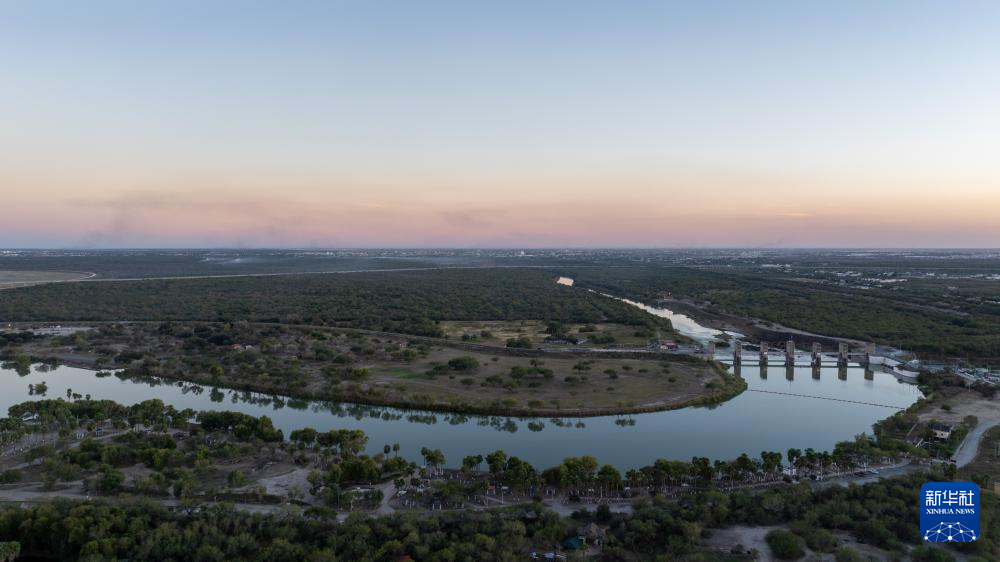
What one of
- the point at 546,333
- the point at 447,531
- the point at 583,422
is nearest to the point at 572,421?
the point at 583,422

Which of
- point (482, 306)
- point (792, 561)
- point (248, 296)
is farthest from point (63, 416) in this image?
point (248, 296)

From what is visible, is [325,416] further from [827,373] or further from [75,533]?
[827,373]

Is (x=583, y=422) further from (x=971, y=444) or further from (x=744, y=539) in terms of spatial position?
(x=971, y=444)

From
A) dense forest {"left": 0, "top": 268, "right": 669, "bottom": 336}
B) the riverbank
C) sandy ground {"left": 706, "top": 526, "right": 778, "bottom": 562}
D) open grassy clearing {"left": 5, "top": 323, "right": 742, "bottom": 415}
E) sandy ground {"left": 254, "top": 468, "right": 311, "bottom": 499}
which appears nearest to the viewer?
sandy ground {"left": 706, "top": 526, "right": 778, "bottom": 562}

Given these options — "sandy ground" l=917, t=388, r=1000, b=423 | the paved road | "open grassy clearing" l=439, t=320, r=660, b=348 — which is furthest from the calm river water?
"open grassy clearing" l=439, t=320, r=660, b=348

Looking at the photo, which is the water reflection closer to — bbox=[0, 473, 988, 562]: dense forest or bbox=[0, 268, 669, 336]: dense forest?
bbox=[0, 473, 988, 562]: dense forest

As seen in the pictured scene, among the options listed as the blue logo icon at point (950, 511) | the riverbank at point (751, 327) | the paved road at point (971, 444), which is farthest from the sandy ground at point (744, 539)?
the riverbank at point (751, 327)
